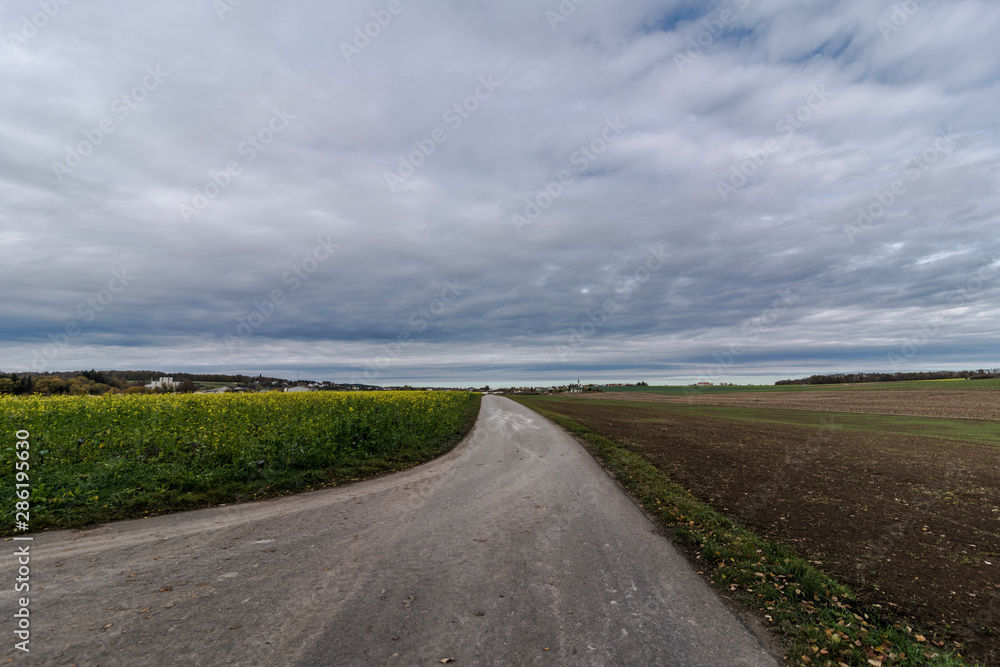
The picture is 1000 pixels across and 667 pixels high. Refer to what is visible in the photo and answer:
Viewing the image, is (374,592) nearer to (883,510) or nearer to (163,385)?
(883,510)

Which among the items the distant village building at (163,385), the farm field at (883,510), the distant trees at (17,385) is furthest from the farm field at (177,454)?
the distant village building at (163,385)

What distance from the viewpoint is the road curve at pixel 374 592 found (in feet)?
14.0

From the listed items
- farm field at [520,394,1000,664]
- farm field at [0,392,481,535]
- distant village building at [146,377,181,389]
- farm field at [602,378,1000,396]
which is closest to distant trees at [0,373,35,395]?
distant village building at [146,377,181,389]

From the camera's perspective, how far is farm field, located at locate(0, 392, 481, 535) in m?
9.09

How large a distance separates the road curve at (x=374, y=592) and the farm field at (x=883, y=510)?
85.7 inches

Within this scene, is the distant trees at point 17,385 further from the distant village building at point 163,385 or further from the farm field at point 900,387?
the farm field at point 900,387

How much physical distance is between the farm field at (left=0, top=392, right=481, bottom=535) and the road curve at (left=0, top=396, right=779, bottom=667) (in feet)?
4.48

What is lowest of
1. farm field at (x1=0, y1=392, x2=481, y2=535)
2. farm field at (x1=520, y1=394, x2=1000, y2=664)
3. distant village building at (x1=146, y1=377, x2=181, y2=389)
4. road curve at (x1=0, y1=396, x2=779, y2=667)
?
farm field at (x1=520, y1=394, x2=1000, y2=664)

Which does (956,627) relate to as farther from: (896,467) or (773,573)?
(896,467)

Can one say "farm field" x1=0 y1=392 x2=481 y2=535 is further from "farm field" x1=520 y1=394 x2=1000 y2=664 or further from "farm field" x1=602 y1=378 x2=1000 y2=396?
"farm field" x1=602 y1=378 x2=1000 y2=396

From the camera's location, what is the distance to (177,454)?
1208 centimetres

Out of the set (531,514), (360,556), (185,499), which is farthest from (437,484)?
(185,499)

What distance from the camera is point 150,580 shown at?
18.9 feet

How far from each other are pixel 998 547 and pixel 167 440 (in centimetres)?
2020
